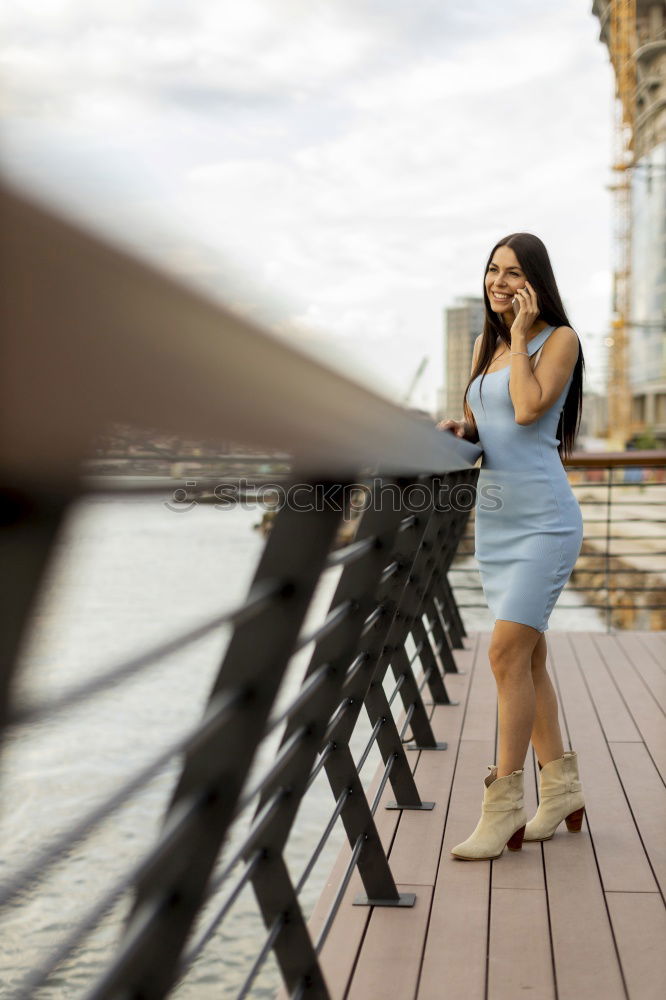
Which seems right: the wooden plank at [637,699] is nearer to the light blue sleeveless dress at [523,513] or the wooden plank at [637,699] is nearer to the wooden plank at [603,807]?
the wooden plank at [603,807]

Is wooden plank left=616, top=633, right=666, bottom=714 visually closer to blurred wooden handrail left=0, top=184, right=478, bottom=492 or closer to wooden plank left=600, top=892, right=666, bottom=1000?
wooden plank left=600, top=892, right=666, bottom=1000

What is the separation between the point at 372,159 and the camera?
2756 inches

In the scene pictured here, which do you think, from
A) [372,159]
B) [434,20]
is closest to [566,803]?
[434,20]

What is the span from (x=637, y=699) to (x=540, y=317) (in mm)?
2342

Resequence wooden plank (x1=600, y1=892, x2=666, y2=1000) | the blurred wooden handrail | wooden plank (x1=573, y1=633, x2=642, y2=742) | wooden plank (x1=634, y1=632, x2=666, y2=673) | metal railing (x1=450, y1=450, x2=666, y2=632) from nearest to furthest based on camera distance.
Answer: the blurred wooden handrail, wooden plank (x1=600, y1=892, x2=666, y2=1000), wooden plank (x1=573, y1=633, x2=642, y2=742), wooden plank (x1=634, y1=632, x2=666, y2=673), metal railing (x1=450, y1=450, x2=666, y2=632)

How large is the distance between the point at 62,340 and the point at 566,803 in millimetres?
2660

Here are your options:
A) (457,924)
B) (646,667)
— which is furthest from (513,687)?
(646,667)

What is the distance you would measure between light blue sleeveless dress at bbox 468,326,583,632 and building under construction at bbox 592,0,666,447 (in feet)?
185

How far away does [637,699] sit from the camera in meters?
4.40

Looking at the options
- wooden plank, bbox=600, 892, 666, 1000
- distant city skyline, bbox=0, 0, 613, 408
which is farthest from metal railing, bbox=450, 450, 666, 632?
distant city skyline, bbox=0, 0, 613, 408

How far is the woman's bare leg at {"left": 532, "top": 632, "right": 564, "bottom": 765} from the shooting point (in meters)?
2.70

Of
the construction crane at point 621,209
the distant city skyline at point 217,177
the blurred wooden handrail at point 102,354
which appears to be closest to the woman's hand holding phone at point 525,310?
the distant city skyline at point 217,177

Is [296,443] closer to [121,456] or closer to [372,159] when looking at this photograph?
[121,456]

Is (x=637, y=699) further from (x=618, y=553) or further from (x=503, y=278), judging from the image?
(x=618, y=553)
